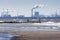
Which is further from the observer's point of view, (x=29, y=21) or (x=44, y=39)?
(x=29, y=21)

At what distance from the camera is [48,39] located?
7.77m

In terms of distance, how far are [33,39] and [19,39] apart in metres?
0.62

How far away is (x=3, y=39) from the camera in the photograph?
7551 millimetres

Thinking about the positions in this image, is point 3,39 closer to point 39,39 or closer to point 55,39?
point 39,39

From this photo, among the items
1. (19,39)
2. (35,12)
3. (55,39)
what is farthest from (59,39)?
(35,12)

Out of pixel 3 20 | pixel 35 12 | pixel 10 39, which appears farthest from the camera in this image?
pixel 3 20

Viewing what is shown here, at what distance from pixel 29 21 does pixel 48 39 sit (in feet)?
76.6

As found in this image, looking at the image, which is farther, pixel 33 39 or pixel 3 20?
pixel 3 20

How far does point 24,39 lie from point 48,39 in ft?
3.56

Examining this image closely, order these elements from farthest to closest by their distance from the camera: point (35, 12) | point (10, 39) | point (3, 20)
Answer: point (3, 20), point (35, 12), point (10, 39)

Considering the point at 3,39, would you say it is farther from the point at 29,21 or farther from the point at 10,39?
the point at 29,21

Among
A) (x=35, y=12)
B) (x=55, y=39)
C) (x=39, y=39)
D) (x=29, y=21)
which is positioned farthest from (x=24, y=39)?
(x=29, y=21)

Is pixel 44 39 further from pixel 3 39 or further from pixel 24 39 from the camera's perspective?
pixel 3 39

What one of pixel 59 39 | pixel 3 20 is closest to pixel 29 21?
pixel 3 20
